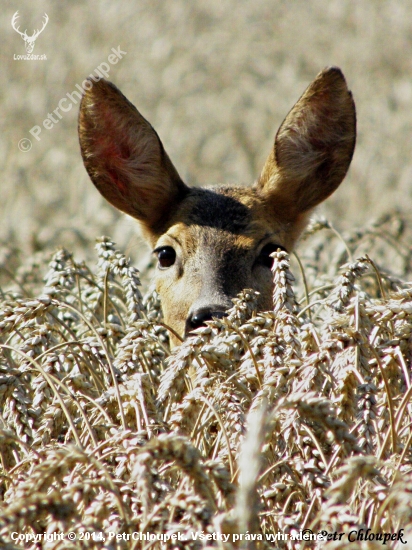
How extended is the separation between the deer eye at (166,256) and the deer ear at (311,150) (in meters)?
0.93

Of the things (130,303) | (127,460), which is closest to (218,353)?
(127,460)

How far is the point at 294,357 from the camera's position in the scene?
3.49 metres

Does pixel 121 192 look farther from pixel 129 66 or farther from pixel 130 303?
pixel 129 66

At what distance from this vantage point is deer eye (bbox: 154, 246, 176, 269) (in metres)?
5.69

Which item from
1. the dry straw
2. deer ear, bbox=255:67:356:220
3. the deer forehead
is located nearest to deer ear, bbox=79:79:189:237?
the deer forehead

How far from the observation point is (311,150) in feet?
20.8

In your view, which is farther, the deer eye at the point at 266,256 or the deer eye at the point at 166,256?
the deer eye at the point at 166,256

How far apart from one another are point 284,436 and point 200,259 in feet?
7.15

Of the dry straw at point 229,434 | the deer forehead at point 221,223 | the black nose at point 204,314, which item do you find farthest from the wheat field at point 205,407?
the deer forehead at point 221,223

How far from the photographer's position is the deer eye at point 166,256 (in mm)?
5688

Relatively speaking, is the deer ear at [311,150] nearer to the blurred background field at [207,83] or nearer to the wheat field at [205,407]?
the wheat field at [205,407]

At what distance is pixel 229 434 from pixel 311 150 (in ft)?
11.3

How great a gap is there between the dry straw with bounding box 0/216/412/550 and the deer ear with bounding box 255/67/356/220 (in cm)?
224

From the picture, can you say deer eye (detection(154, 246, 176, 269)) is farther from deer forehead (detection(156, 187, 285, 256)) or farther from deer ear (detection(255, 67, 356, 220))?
deer ear (detection(255, 67, 356, 220))
